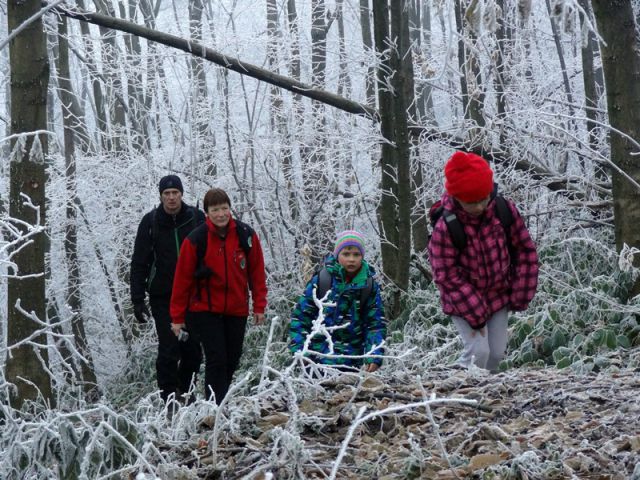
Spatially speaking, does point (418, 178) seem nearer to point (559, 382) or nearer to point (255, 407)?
point (559, 382)

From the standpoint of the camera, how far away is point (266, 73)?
1008cm

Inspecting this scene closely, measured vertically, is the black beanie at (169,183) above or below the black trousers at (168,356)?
above

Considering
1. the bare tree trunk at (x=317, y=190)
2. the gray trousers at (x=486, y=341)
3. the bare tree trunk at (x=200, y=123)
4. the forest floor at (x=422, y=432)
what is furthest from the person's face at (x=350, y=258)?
the bare tree trunk at (x=200, y=123)

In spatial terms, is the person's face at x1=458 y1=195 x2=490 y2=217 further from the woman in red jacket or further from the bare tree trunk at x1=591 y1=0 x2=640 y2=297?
the bare tree trunk at x1=591 y1=0 x2=640 y2=297

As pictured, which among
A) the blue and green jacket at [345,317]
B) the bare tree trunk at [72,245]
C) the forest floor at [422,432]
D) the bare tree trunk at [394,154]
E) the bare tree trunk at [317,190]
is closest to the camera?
the forest floor at [422,432]

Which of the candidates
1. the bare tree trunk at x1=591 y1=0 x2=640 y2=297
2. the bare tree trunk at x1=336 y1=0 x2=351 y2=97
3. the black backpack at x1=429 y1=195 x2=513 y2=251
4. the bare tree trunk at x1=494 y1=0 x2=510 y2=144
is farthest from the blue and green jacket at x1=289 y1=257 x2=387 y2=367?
the bare tree trunk at x1=336 y1=0 x2=351 y2=97

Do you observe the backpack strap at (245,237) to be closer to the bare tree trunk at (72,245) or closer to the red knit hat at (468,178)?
the red knit hat at (468,178)

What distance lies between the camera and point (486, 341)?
5.73 m

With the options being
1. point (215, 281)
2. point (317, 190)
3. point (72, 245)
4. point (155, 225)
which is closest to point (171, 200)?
point (155, 225)

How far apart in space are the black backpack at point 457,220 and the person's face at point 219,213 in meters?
1.88

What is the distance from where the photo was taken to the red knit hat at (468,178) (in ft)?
17.4

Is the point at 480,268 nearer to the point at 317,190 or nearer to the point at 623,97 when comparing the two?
the point at 623,97

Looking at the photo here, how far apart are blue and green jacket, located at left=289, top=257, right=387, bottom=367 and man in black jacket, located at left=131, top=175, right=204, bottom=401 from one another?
214cm

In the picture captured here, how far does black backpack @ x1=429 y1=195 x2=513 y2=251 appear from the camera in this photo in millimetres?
5480
